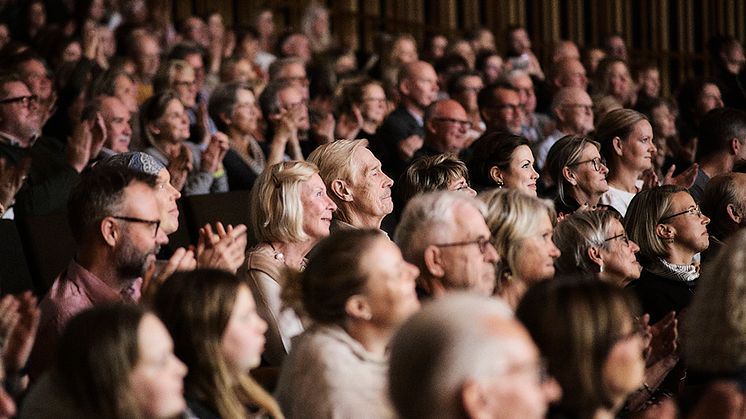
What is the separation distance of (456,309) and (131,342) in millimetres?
473

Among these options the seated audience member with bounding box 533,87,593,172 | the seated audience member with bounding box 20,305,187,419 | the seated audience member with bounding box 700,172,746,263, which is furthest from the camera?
the seated audience member with bounding box 533,87,593,172

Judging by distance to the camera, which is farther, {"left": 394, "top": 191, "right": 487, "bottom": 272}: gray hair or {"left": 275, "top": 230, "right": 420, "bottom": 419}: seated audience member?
{"left": 394, "top": 191, "right": 487, "bottom": 272}: gray hair

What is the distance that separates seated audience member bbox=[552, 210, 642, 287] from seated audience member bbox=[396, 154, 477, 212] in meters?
0.39

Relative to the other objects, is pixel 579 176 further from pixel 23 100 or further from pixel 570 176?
pixel 23 100

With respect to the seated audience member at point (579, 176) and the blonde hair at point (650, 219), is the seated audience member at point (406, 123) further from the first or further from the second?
the blonde hair at point (650, 219)

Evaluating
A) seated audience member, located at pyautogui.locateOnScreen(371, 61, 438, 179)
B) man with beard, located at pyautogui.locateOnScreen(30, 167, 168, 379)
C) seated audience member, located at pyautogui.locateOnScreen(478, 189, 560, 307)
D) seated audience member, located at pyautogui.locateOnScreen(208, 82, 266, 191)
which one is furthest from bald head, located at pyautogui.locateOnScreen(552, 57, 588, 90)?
man with beard, located at pyautogui.locateOnScreen(30, 167, 168, 379)

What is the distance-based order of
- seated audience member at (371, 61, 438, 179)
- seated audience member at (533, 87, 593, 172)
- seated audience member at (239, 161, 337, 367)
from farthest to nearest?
seated audience member at (533, 87, 593, 172), seated audience member at (371, 61, 438, 179), seated audience member at (239, 161, 337, 367)

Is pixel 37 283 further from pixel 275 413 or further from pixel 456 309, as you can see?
pixel 456 309

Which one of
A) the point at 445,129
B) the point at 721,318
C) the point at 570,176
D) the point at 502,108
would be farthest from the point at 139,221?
the point at 502,108

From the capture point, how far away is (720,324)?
2.19 m

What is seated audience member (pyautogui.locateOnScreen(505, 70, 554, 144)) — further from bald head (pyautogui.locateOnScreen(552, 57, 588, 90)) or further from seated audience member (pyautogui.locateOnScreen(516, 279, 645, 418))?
seated audience member (pyautogui.locateOnScreen(516, 279, 645, 418))

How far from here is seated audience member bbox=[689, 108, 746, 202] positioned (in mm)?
5098

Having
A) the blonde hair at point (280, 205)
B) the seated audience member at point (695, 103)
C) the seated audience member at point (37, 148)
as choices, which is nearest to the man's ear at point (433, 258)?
the blonde hair at point (280, 205)

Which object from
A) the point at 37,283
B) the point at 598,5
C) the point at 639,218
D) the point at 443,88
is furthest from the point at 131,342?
the point at 598,5
